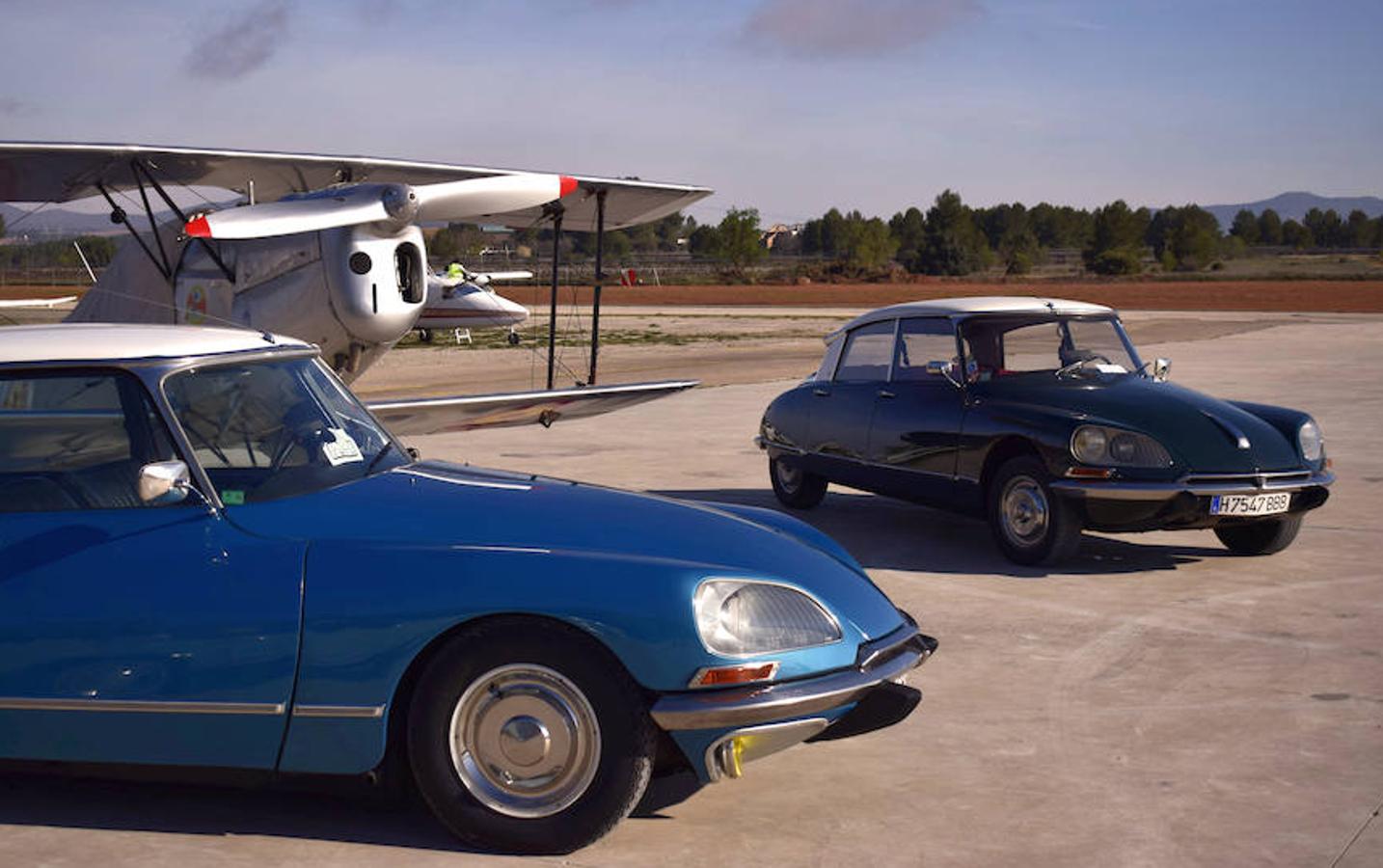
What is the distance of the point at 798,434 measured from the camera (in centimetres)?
1022

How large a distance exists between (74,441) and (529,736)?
170cm

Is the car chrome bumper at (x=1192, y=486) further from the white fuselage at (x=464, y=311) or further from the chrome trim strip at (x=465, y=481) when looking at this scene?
the white fuselage at (x=464, y=311)

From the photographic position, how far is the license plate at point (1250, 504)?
786cm

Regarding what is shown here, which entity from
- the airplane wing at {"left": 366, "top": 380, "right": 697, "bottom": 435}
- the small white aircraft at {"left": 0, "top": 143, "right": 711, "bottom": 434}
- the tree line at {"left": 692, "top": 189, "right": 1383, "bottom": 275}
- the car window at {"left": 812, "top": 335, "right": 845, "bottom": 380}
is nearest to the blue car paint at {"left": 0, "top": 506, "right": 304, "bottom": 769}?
the airplane wing at {"left": 366, "top": 380, "right": 697, "bottom": 435}

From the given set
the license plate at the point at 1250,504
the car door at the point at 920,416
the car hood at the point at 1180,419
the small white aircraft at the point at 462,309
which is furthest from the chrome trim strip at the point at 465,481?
the small white aircraft at the point at 462,309


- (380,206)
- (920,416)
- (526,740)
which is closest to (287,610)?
(526,740)

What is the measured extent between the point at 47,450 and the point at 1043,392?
5.78 meters

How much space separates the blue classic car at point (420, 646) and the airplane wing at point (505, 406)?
6.32m

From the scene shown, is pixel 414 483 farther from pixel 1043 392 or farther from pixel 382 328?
pixel 382 328

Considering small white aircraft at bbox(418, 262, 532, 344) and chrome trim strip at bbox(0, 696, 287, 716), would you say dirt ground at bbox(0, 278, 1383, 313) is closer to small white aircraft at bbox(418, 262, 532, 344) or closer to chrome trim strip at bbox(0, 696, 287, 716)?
small white aircraft at bbox(418, 262, 532, 344)

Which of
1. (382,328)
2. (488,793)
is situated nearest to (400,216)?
(382,328)

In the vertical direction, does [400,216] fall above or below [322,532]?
above

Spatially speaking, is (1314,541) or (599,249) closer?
(1314,541)

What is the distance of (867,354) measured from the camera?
9.94 metres
